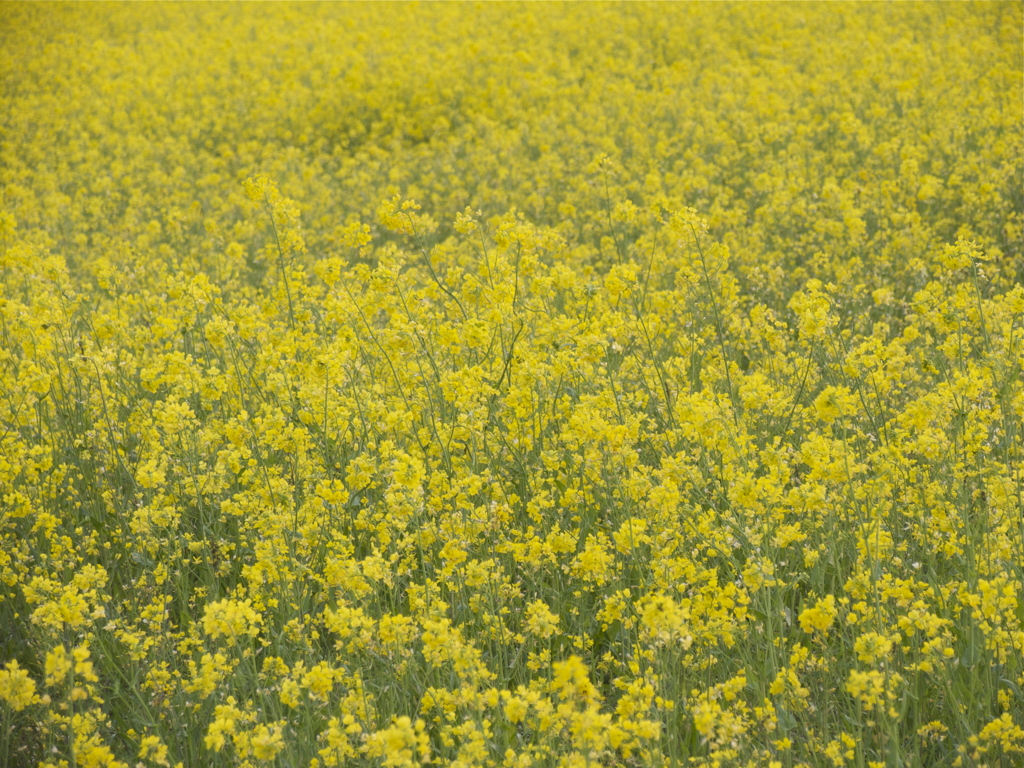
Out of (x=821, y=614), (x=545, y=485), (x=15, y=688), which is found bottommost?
(x=545, y=485)

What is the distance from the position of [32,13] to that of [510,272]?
21.6 metres

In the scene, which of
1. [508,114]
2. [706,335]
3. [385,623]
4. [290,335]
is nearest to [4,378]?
[290,335]

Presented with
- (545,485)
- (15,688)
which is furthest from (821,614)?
(15,688)

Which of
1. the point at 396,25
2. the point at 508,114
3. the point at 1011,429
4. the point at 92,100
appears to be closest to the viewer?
the point at 1011,429

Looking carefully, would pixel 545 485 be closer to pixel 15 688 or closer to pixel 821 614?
pixel 821 614

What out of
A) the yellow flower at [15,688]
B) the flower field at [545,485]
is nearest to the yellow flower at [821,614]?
the flower field at [545,485]

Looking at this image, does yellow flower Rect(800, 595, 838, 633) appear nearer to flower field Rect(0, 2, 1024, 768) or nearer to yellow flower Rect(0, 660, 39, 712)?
flower field Rect(0, 2, 1024, 768)

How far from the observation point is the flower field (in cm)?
271

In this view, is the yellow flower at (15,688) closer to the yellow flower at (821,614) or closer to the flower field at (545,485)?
the flower field at (545,485)

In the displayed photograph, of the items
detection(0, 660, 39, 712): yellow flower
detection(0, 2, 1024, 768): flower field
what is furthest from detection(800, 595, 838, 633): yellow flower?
detection(0, 660, 39, 712): yellow flower

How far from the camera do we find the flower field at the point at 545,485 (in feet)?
8.90

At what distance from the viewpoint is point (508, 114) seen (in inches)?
499

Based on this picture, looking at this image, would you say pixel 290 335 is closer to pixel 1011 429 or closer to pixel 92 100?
pixel 1011 429

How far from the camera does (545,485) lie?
13.7 feet
